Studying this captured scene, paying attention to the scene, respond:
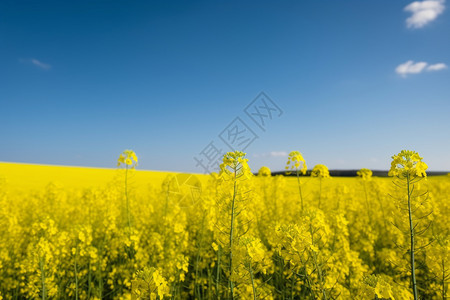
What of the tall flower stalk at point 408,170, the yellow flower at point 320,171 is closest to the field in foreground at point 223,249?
the tall flower stalk at point 408,170

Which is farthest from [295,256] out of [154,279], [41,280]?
[41,280]

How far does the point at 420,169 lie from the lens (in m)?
2.37

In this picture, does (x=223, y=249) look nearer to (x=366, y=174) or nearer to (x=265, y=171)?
(x=265, y=171)

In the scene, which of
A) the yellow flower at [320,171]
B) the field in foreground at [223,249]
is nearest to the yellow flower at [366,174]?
the field in foreground at [223,249]

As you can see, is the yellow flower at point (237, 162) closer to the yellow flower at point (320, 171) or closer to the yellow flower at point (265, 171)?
the yellow flower at point (320, 171)

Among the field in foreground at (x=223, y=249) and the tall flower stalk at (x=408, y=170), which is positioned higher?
the tall flower stalk at (x=408, y=170)

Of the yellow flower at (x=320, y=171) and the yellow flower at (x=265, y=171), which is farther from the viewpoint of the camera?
the yellow flower at (x=265, y=171)

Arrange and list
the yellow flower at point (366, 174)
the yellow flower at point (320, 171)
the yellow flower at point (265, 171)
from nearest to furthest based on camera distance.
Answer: the yellow flower at point (320, 171), the yellow flower at point (366, 174), the yellow flower at point (265, 171)

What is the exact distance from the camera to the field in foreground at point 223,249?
233 centimetres

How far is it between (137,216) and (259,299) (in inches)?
192

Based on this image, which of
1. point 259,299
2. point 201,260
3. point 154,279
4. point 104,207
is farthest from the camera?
point 104,207

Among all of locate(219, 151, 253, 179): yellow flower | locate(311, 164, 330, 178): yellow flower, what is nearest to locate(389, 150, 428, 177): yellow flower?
locate(219, 151, 253, 179): yellow flower

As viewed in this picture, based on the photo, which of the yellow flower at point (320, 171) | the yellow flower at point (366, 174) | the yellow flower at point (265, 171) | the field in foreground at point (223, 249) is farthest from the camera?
the yellow flower at point (265, 171)

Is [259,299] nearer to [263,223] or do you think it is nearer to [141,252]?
[141,252]
